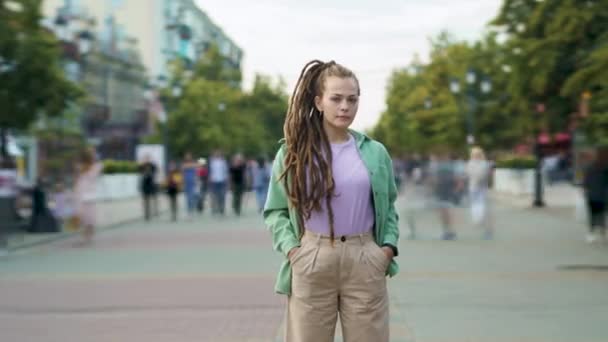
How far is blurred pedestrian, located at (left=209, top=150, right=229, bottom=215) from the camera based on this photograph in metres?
27.0

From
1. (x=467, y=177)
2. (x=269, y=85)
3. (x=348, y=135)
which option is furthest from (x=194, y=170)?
(x=269, y=85)

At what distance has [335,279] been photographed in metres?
3.79

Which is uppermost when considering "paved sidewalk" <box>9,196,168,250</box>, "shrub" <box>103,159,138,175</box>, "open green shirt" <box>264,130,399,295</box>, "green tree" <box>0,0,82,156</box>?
"green tree" <box>0,0,82,156</box>

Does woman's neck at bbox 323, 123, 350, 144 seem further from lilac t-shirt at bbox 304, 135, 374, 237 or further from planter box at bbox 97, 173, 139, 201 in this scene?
planter box at bbox 97, 173, 139, 201

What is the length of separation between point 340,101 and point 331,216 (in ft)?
1.43

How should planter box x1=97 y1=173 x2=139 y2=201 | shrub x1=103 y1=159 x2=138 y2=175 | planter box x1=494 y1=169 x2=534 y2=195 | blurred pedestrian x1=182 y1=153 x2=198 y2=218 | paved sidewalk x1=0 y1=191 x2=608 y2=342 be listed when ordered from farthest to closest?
shrub x1=103 y1=159 x2=138 y2=175 < planter box x1=97 y1=173 x2=139 y2=201 < planter box x1=494 y1=169 x2=534 y2=195 < blurred pedestrian x1=182 y1=153 x2=198 y2=218 < paved sidewalk x1=0 y1=191 x2=608 y2=342

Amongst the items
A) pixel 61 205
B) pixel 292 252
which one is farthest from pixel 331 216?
pixel 61 205

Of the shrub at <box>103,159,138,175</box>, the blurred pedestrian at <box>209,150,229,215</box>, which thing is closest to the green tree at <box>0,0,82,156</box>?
the blurred pedestrian at <box>209,150,229,215</box>

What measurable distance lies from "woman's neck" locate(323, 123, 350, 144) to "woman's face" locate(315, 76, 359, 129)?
0.04 meters

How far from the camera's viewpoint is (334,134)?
12.7 ft

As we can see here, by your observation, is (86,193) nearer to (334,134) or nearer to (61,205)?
(61,205)

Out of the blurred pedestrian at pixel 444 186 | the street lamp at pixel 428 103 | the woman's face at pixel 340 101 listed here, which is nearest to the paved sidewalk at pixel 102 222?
the blurred pedestrian at pixel 444 186

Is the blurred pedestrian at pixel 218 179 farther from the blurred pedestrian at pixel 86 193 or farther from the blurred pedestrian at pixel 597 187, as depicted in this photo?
the blurred pedestrian at pixel 597 187

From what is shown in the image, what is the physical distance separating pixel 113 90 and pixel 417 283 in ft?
188
